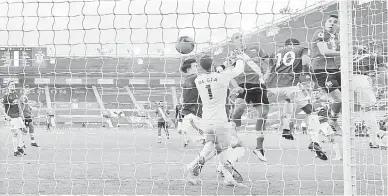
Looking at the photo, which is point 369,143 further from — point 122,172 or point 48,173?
point 48,173

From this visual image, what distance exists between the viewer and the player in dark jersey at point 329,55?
7340mm

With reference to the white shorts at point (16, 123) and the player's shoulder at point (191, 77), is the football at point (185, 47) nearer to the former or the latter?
the player's shoulder at point (191, 77)

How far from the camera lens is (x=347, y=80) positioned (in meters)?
4.30

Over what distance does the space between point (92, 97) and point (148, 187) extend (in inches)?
1201

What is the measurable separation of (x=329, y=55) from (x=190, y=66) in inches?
78.6

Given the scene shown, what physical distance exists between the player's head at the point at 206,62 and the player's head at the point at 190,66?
68cm

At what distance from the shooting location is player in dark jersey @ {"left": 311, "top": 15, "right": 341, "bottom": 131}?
7340 millimetres

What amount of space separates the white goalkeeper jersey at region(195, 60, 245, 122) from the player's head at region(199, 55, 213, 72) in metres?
0.09

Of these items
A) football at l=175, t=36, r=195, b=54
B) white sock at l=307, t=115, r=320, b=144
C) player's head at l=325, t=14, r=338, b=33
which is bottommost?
white sock at l=307, t=115, r=320, b=144

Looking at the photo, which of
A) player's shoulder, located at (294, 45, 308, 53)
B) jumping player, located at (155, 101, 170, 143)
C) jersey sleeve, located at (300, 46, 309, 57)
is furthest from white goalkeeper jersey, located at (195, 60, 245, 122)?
jumping player, located at (155, 101, 170, 143)

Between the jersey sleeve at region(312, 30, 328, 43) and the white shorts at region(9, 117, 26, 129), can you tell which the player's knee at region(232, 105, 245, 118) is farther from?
the white shorts at region(9, 117, 26, 129)

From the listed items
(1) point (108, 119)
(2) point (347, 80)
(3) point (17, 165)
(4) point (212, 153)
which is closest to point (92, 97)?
(1) point (108, 119)

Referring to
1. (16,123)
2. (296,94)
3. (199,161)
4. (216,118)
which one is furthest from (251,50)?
(16,123)

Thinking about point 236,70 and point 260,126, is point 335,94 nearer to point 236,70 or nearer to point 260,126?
point 260,126
